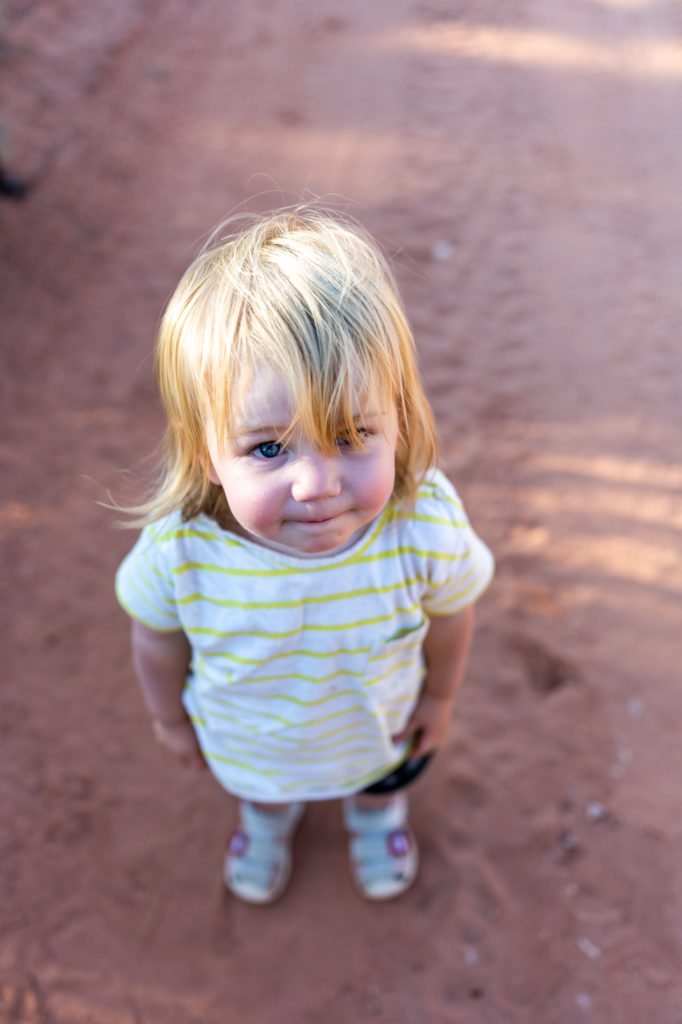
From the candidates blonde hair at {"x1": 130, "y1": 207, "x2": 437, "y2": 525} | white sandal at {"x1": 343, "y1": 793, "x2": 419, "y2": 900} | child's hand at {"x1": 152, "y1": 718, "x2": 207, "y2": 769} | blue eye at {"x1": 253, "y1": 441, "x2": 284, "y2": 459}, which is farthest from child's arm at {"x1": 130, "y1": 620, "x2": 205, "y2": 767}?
white sandal at {"x1": 343, "y1": 793, "x2": 419, "y2": 900}

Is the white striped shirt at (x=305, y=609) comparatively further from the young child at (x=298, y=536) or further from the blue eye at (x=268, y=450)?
the blue eye at (x=268, y=450)

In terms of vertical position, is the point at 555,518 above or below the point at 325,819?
above

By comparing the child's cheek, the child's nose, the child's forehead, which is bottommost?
the child's cheek

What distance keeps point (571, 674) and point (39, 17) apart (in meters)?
6.24

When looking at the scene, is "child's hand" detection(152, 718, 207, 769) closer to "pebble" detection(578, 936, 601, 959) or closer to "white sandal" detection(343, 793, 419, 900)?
"white sandal" detection(343, 793, 419, 900)

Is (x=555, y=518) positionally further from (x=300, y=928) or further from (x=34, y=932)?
(x=34, y=932)

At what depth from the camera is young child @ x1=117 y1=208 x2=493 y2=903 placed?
1141 mm

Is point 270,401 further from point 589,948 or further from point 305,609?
point 589,948

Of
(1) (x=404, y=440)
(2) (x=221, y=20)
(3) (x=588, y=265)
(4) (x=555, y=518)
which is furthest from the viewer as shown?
(2) (x=221, y=20)

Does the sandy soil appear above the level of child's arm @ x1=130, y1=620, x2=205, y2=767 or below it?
below

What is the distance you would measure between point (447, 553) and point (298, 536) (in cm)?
31

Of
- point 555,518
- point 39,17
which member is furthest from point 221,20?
point 555,518

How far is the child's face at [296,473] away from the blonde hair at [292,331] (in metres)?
0.02

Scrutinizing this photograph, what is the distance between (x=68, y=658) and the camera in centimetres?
270
